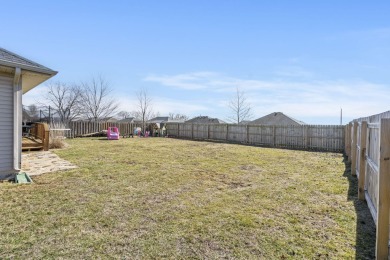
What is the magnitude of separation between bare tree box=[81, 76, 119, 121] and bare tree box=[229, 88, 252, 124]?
1967 cm

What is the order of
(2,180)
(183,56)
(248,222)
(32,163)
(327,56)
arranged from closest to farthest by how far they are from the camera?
(248,222) → (2,180) → (32,163) → (327,56) → (183,56)

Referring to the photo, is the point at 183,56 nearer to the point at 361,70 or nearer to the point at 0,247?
the point at 361,70

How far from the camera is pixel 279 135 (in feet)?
49.4

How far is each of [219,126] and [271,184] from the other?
13.8 metres

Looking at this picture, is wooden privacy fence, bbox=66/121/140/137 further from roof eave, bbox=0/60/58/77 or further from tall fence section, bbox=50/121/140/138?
roof eave, bbox=0/60/58/77

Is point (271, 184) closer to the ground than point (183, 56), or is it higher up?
closer to the ground

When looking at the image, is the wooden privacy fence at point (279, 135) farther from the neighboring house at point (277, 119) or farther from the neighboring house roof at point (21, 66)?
the neighboring house at point (277, 119)

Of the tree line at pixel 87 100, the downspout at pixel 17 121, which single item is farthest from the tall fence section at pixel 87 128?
the downspout at pixel 17 121

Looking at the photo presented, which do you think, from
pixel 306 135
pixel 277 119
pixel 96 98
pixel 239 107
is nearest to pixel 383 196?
pixel 306 135

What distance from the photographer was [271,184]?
5.24 meters

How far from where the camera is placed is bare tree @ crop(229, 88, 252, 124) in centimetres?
3409

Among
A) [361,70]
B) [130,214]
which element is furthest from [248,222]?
[361,70]

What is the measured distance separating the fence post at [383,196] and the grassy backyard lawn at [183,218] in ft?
0.76

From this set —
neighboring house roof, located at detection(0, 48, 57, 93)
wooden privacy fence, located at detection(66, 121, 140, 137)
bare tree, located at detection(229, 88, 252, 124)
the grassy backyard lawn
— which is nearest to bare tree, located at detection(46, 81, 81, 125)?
wooden privacy fence, located at detection(66, 121, 140, 137)
